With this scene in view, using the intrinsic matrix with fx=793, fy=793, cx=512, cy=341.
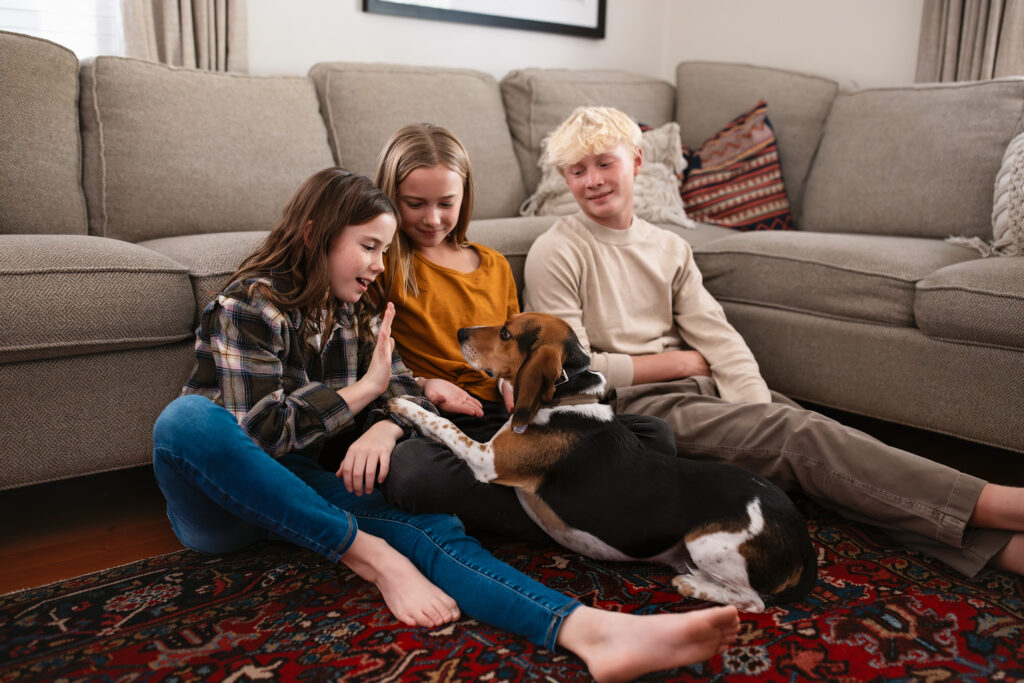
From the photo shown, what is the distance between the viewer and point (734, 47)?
14.4 ft

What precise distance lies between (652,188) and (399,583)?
87.7 inches

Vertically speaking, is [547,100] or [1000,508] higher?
[547,100]

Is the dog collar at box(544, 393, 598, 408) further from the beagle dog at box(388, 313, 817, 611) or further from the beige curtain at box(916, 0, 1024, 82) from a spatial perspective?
the beige curtain at box(916, 0, 1024, 82)

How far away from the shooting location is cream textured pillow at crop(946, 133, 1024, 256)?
2354 mm

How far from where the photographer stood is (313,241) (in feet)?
5.75

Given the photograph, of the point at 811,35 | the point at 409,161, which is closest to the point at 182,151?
the point at 409,161

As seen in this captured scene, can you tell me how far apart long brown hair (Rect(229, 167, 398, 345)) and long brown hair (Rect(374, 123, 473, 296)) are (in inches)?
5.8

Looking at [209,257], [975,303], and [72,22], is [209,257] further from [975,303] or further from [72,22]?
[975,303]

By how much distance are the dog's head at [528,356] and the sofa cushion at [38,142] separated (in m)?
1.38

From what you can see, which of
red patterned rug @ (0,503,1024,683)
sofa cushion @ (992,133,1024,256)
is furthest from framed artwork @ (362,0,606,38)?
red patterned rug @ (0,503,1024,683)

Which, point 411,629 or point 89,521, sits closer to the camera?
point 411,629

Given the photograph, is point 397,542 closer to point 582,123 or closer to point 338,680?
point 338,680

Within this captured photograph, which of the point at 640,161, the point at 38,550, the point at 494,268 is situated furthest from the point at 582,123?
the point at 38,550

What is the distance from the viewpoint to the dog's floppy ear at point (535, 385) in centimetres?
158
